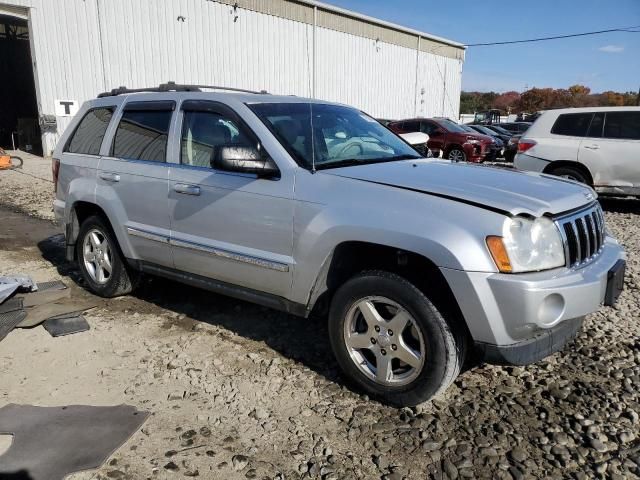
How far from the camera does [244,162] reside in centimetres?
329

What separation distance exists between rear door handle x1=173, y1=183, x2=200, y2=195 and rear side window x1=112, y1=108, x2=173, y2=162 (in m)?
0.33

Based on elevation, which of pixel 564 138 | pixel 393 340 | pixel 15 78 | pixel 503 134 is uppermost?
pixel 15 78

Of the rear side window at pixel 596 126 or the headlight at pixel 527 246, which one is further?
the rear side window at pixel 596 126

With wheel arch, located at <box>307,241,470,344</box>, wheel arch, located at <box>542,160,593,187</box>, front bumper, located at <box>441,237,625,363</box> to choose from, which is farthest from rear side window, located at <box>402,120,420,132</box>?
front bumper, located at <box>441,237,625,363</box>

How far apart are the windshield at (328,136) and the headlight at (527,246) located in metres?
1.22

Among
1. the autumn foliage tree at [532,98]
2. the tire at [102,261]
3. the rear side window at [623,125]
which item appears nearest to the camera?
the tire at [102,261]

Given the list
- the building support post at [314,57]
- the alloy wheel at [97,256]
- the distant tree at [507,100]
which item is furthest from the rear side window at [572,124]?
the distant tree at [507,100]

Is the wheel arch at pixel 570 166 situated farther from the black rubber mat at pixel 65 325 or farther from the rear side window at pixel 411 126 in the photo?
the rear side window at pixel 411 126

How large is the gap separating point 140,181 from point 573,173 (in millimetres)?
7221

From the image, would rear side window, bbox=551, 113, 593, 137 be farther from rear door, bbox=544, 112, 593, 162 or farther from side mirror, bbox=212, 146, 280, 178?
side mirror, bbox=212, 146, 280, 178

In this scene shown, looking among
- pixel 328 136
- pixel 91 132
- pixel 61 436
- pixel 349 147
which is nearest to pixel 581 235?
pixel 349 147

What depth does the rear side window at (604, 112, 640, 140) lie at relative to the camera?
8414mm

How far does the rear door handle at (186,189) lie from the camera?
3.72 metres

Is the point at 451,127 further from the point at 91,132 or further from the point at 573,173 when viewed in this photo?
the point at 91,132
